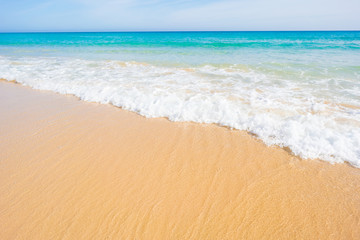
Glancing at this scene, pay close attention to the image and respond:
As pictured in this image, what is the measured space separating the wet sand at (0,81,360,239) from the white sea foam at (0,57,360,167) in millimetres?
421

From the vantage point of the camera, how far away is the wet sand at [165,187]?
1.98m

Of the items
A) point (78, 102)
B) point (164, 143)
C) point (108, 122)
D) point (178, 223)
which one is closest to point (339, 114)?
point (164, 143)

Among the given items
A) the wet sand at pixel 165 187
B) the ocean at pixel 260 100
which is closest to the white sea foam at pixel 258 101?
the ocean at pixel 260 100

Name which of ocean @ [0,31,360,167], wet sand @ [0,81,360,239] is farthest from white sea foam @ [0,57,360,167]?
wet sand @ [0,81,360,239]

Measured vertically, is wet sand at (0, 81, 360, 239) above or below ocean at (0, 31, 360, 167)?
below

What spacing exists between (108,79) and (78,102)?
2.28 m

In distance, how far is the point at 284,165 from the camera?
2.82 meters

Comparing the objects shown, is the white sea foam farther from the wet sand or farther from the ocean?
the wet sand

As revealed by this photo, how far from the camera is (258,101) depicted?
16.2 ft

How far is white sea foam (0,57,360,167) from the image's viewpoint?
3338mm

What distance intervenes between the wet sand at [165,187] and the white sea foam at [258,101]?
421mm

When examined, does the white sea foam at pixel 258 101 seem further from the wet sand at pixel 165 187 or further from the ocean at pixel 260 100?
the wet sand at pixel 165 187

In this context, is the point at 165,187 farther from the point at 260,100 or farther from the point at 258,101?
the point at 260,100

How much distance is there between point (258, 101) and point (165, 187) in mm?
3569
